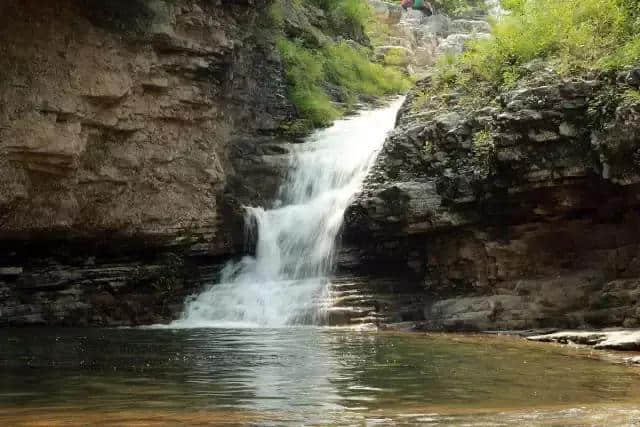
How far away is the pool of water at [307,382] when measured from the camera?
18.3 feet

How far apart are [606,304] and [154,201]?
9994mm

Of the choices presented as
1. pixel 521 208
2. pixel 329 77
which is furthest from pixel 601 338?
pixel 329 77

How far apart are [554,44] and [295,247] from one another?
→ 23.2 feet

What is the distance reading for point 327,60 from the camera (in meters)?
25.6

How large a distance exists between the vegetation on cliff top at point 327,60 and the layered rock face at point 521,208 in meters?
5.90

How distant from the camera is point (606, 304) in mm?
12961

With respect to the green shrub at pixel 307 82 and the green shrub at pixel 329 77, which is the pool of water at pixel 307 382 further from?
the green shrub at pixel 329 77

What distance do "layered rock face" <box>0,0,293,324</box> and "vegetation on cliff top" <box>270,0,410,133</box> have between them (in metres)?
3.03

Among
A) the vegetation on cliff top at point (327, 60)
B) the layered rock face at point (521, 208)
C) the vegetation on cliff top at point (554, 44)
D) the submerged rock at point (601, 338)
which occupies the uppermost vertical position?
the vegetation on cliff top at point (327, 60)

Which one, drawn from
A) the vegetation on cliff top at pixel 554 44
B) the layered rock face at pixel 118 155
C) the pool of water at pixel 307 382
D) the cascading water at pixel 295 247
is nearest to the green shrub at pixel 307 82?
the cascading water at pixel 295 247

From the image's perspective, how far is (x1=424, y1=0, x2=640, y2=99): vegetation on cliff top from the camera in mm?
14164

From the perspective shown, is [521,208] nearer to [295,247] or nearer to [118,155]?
[295,247]

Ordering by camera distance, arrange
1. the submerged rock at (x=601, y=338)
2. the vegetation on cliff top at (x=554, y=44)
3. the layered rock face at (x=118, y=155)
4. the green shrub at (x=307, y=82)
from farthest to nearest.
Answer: the green shrub at (x=307, y=82), the layered rock face at (x=118, y=155), the vegetation on cliff top at (x=554, y=44), the submerged rock at (x=601, y=338)

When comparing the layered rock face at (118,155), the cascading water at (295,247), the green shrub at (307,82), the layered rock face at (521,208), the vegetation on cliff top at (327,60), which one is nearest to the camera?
A: the layered rock face at (521,208)
